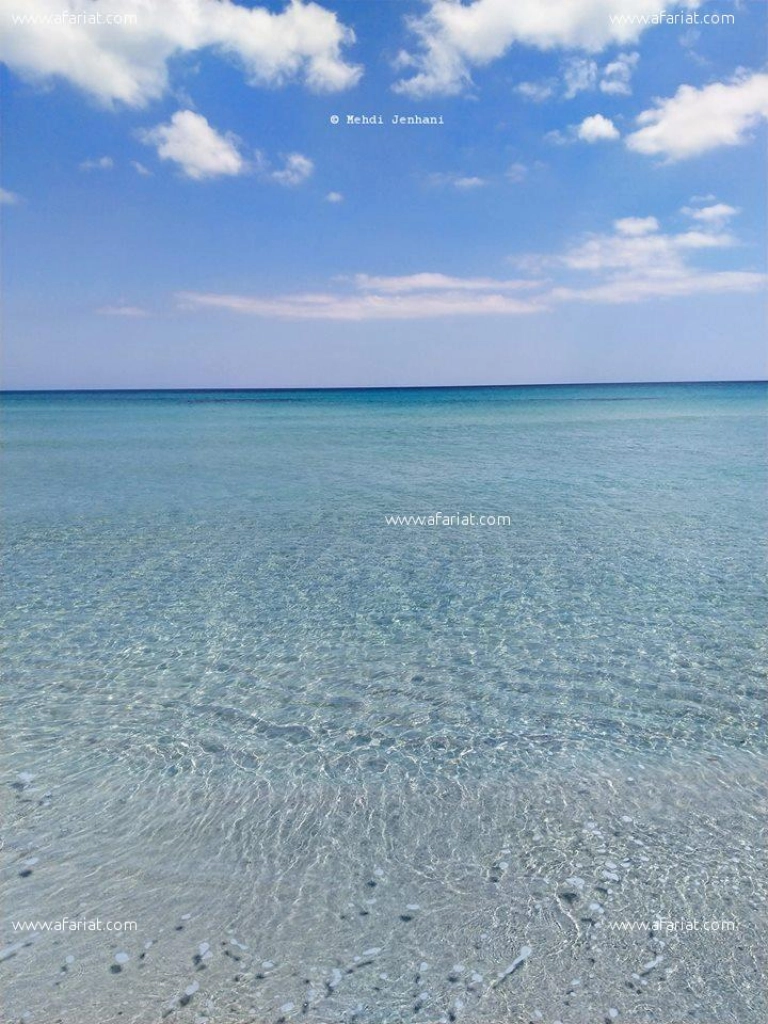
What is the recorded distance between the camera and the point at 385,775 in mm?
6160

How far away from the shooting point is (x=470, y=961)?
14.1ft

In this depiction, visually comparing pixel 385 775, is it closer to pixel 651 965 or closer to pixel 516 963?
pixel 516 963

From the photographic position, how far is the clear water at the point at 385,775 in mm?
4238

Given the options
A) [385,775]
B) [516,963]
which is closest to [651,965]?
[516,963]

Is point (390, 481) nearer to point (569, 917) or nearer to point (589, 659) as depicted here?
point (589, 659)

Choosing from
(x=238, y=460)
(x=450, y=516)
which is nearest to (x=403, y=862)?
(x=450, y=516)

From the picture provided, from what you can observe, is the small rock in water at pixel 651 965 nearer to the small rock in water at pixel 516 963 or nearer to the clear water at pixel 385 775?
the clear water at pixel 385 775

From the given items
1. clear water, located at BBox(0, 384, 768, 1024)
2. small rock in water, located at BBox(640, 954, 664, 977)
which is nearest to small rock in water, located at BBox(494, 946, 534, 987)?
clear water, located at BBox(0, 384, 768, 1024)

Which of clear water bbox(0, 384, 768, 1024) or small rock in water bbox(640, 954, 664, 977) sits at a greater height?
clear water bbox(0, 384, 768, 1024)

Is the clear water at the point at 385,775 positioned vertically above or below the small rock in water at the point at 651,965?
above

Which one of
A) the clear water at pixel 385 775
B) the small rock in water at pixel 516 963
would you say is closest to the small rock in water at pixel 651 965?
the clear water at pixel 385 775

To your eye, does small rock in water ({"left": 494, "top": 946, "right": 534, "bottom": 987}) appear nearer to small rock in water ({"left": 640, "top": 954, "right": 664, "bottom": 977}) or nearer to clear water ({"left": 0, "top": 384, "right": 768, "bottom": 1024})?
clear water ({"left": 0, "top": 384, "right": 768, "bottom": 1024})

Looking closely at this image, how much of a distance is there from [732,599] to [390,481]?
42.7ft

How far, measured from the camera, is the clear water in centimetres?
424
